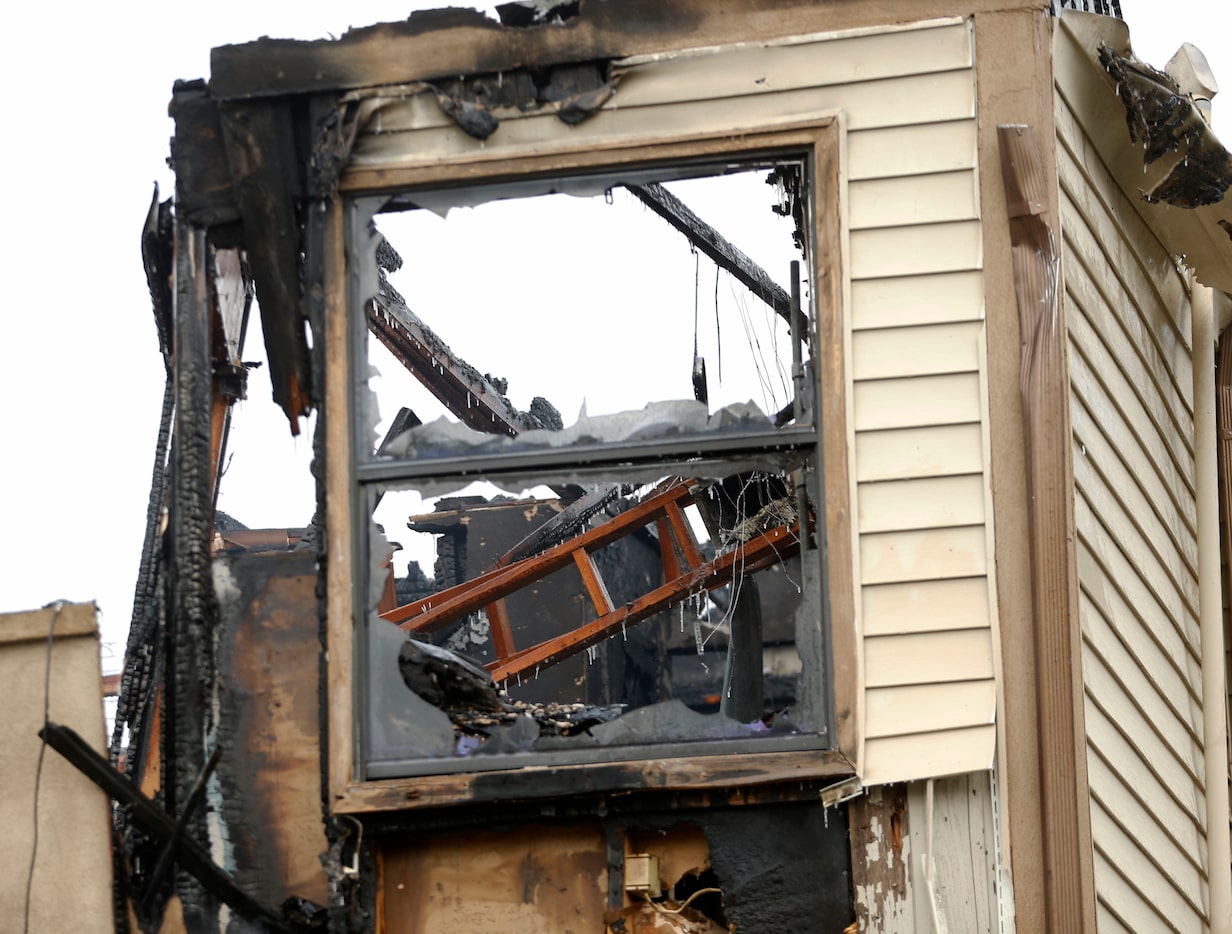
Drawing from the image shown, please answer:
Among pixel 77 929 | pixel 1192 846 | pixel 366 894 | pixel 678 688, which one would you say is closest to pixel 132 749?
pixel 77 929

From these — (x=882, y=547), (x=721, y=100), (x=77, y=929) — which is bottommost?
(x=77, y=929)

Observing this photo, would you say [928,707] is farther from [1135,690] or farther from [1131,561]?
[1131,561]

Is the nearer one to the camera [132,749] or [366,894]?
[366,894]

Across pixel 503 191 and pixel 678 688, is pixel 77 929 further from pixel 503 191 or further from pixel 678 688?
pixel 678 688

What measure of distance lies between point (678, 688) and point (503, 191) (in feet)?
59.7

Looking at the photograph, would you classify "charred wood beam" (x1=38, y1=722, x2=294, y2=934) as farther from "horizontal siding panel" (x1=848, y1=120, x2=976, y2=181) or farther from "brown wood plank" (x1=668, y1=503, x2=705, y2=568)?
"brown wood plank" (x1=668, y1=503, x2=705, y2=568)

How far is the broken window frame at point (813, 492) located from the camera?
15.3 ft

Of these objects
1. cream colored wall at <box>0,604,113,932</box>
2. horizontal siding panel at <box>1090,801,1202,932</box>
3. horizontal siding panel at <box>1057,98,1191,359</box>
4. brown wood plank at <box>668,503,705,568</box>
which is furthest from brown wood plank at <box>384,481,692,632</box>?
horizontal siding panel at <box>1090,801,1202,932</box>

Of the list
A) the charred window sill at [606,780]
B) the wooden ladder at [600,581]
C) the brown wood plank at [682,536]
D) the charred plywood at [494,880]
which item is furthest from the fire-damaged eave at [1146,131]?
the brown wood plank at [682,536]

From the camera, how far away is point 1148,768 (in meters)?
5.33

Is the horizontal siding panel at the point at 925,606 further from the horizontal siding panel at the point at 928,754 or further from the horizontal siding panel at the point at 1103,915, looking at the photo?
the horizontal siding panel at the point at 1103,915

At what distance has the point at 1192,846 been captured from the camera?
566cm

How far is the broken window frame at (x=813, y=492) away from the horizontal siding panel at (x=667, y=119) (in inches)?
1.6

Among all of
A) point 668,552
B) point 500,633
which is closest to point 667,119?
point 668,552
